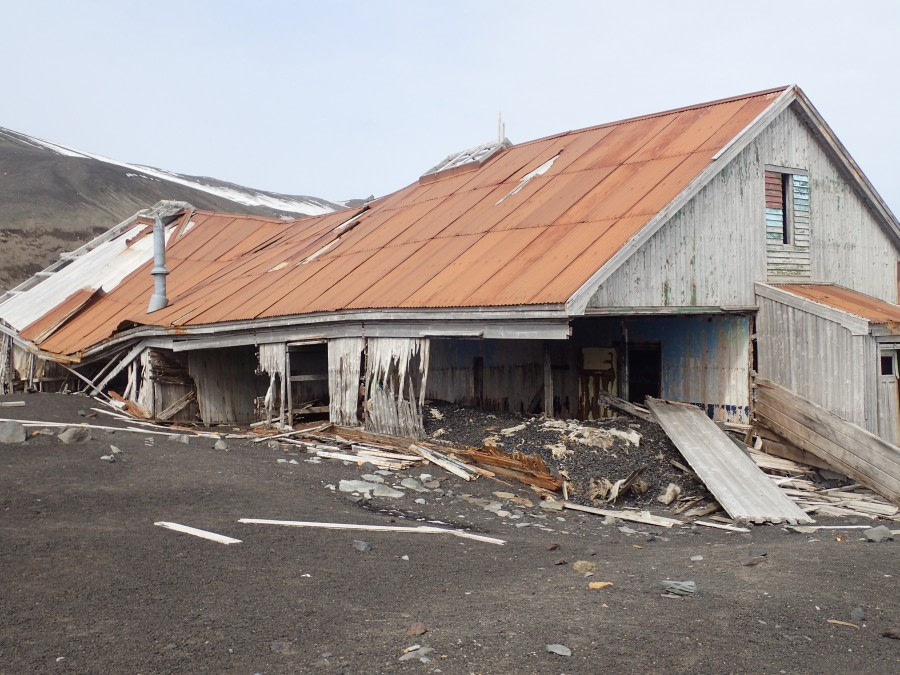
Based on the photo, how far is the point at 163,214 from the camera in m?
27.9

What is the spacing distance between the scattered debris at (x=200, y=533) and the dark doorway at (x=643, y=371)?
9251 mm

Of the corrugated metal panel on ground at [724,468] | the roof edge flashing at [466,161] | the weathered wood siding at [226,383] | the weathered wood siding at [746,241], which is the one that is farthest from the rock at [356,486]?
the roof edge flashing at [466,161]

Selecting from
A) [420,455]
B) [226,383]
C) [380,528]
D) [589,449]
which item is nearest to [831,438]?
[589,449]

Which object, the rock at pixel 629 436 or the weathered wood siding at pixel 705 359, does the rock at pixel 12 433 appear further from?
the weathered wood siding at pixel 705 359

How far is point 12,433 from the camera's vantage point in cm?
1114

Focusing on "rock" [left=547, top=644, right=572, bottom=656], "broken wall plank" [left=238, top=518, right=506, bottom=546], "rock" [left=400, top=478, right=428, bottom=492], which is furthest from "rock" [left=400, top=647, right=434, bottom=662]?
"rock" [left=400, top=478, right=428, bottom=492]

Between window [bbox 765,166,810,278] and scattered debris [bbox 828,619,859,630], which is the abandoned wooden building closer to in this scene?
window [bbox 765,166,810,278]

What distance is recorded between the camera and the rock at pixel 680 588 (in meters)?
6.66

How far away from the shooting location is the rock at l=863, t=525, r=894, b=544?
371 inches

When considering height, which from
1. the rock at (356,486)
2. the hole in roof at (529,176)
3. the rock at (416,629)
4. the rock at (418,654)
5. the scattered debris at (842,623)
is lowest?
the scattered debris at (842,623)

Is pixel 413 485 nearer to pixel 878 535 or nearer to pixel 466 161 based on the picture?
pixel 878 535

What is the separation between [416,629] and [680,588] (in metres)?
2.28

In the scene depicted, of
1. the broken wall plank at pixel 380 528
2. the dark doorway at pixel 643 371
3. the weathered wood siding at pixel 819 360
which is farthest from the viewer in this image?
the dark doorway at pixel 643 371

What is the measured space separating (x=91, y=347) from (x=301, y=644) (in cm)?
1577
